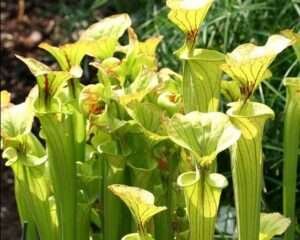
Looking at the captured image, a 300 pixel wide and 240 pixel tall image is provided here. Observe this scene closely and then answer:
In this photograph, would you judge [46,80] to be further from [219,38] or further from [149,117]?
[219,38]

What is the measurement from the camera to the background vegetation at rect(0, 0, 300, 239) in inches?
64.4

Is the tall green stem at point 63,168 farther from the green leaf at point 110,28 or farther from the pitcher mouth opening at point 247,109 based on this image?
the pitcher mouth opening at point 247,109

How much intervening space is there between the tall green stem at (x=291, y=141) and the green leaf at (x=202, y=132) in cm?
14

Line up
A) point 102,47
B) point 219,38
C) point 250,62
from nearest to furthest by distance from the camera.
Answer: point 250,62
point 102,47
point 219,38

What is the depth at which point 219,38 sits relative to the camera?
71.2 inches

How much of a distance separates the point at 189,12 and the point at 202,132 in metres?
0.14

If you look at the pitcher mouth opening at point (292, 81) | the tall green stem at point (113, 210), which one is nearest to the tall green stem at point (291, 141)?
the pitcher mouth opening at point (292, 81)

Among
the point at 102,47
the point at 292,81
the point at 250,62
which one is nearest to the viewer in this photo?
the point at 250,62

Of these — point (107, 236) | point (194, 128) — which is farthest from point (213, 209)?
point (107, 236)

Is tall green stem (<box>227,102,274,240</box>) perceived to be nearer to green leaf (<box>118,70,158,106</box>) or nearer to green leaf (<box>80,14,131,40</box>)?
green leaf (<box>118,70,158,106</box>)

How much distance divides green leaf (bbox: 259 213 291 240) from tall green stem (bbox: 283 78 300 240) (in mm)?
51

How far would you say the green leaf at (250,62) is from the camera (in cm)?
91

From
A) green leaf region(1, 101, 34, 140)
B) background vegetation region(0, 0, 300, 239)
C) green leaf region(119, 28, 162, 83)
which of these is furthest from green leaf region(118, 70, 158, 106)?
background vegetation region(0, 0, 300, 239)

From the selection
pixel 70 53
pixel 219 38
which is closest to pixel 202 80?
pixel 70 53
